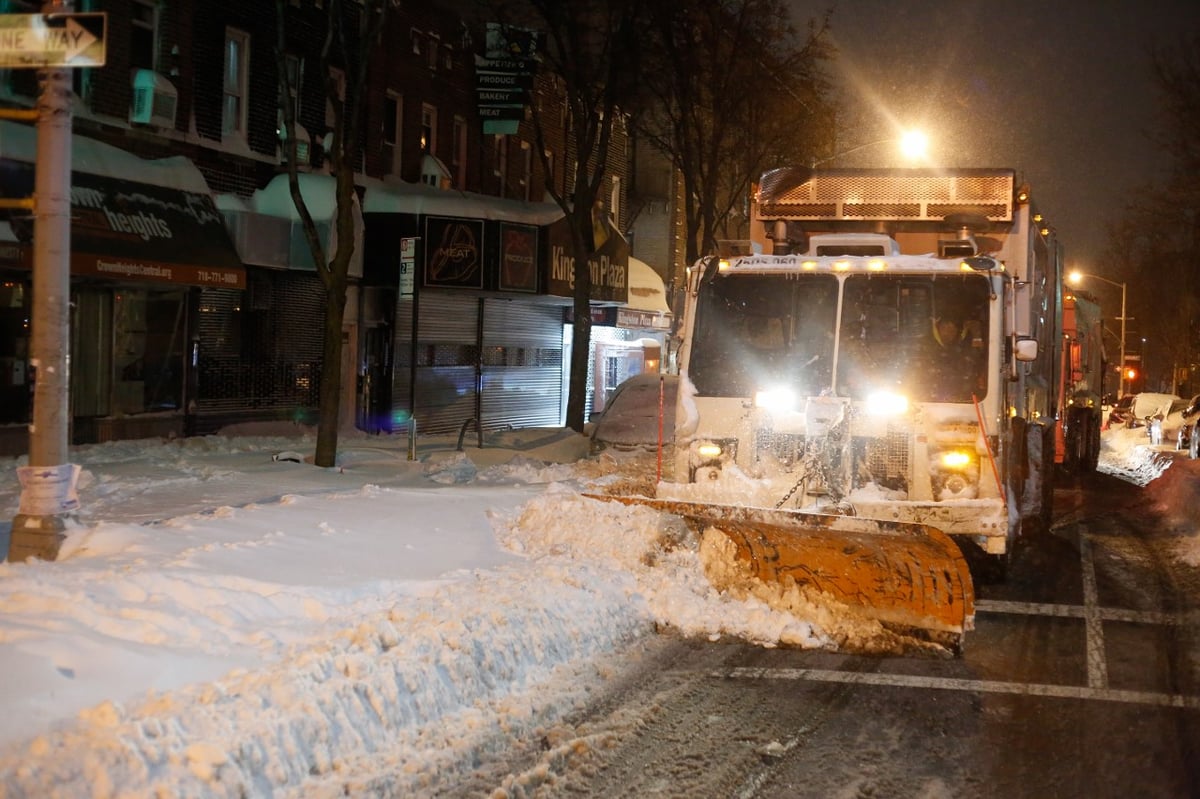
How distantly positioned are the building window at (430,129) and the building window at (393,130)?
3.29 ft

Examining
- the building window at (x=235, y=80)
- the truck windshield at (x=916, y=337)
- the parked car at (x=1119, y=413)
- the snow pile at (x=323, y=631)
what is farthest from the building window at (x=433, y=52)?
the parked car at (x=1119, y=413)

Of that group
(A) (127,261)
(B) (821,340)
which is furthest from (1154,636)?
(A) (127,261)

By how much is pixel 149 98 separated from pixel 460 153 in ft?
34.0

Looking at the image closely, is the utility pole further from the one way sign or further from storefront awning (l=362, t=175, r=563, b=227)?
storefront awning (l=362, t=175, r=563, b=227)

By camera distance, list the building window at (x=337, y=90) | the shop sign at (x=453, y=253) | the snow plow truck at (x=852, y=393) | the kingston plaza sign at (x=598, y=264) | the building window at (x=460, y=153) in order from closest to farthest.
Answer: the snow plow truck at (x=852, y=393), the shop sign at (x=453, y=253), the building window at (x=337, y=90), the kingston plaza sign at (x=598, y=264), the building window at (x=460, y=153)

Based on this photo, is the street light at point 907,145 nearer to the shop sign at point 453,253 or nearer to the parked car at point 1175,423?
the shop sign at point 453,253

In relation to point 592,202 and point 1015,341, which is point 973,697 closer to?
A: point 1015,341

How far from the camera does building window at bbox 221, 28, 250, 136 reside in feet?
69.6

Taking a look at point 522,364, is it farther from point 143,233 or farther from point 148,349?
point 143,233

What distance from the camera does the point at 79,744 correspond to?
4777 millimetres

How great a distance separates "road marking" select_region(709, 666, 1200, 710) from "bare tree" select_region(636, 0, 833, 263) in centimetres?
1835

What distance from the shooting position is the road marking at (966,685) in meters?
7.24

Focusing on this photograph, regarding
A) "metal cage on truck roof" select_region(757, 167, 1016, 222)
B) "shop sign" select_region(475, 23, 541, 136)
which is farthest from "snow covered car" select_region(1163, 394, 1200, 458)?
"metal cage on truck roof" select_region(757, 167, 1016, 222)

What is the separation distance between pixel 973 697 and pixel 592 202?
58.2 ft
